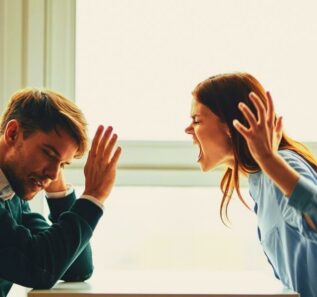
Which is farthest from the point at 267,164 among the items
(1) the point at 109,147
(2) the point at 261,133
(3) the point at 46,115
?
(3) the point at 46,115

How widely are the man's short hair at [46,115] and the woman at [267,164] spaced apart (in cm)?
27

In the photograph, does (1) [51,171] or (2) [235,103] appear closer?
(1) [51,171]

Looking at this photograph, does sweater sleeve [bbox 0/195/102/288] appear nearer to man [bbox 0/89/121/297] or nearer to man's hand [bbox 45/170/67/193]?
man [bbox 0/89/121/297]

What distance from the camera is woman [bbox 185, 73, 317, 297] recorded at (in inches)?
39.1

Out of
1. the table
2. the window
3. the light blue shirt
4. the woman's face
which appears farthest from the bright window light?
the table

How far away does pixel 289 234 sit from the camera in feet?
3.65

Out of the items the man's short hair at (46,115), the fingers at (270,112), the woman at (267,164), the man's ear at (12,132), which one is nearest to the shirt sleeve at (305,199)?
the woman at (267,164)

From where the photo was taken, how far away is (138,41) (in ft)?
5.10

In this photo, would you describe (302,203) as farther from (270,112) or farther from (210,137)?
(210,137)

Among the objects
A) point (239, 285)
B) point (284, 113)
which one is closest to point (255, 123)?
point (239, 285)

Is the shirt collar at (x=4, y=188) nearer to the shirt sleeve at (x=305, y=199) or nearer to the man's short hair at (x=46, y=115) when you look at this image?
the man's short hair at (x=46, y=115)

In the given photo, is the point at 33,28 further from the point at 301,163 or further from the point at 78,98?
the point at 301,163

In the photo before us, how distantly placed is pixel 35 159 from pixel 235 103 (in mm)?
418

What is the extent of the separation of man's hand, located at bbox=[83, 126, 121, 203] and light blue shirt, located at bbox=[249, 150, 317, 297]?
29cm
